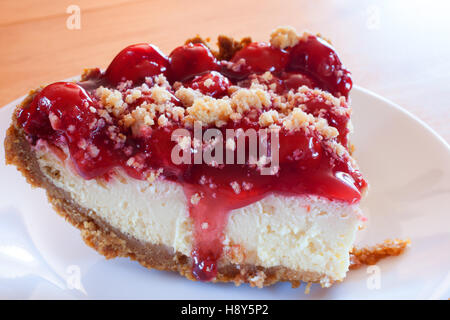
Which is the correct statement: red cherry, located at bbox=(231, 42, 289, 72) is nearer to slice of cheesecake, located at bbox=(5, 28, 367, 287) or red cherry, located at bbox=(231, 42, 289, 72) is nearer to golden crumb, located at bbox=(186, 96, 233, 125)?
slice of cheesecake, located at bbox=(5, 28, 367, 287)

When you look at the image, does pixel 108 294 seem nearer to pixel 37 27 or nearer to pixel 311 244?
pixel 311 244

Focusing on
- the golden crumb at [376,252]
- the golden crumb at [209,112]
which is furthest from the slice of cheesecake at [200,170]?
the golden crumb at [376,252]

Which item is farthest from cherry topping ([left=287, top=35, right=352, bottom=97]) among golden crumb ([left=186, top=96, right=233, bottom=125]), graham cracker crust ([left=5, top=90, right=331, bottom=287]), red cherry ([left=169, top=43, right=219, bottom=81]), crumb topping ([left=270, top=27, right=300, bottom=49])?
graham cracker crust ([left=5, top=90, right=331, bottom=287])

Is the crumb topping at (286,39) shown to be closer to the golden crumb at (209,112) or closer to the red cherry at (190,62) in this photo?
the red cherry at (190,62)

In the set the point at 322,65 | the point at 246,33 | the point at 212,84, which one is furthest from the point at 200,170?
the point at 246,33

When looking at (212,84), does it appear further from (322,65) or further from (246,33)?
(246,33)
